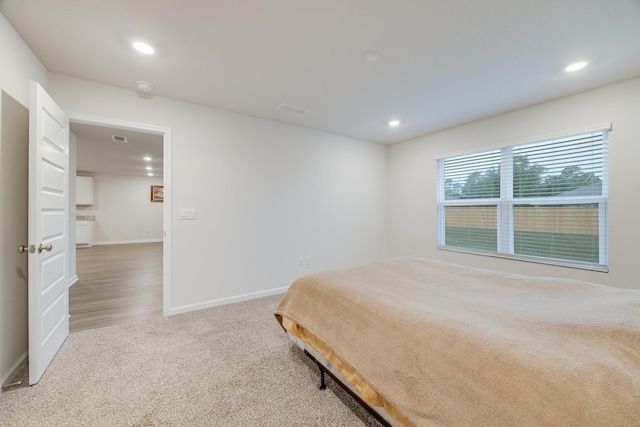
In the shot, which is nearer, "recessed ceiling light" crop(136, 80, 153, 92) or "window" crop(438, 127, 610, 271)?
"recessed ceiling light" crop(136, 80, 153, 92)

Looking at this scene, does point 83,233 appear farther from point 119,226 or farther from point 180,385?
point 180,385

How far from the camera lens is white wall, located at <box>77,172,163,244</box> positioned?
8.24 metres

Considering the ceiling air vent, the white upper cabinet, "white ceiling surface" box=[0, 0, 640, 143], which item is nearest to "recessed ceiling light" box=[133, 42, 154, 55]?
"white ceiling surface" box=[0, 0, 640, 143]

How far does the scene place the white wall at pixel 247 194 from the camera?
2924 mm

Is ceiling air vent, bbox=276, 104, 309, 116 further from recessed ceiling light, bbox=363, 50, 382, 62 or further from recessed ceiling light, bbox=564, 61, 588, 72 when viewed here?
recessed ceiling light, bbox=564, 61, 588, 72

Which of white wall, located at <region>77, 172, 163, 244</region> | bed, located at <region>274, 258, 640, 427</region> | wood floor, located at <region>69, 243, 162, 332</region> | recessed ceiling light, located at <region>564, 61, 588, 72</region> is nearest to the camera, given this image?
bed, located at <region>274, 258, 640, 427</region>

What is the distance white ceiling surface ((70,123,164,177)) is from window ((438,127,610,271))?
4.70 meters

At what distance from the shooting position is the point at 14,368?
1.84m

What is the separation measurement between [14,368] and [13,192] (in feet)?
4.22

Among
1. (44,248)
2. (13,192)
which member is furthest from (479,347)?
(13,192)

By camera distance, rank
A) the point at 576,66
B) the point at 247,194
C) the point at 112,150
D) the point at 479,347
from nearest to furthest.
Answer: the point at 479,347, the point at 576,66, the point at 247,194, the point at 112,150

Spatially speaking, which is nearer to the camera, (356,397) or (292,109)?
(356,397)

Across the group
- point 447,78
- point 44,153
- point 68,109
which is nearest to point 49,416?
point 44,153

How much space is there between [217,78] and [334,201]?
96.4 inches
